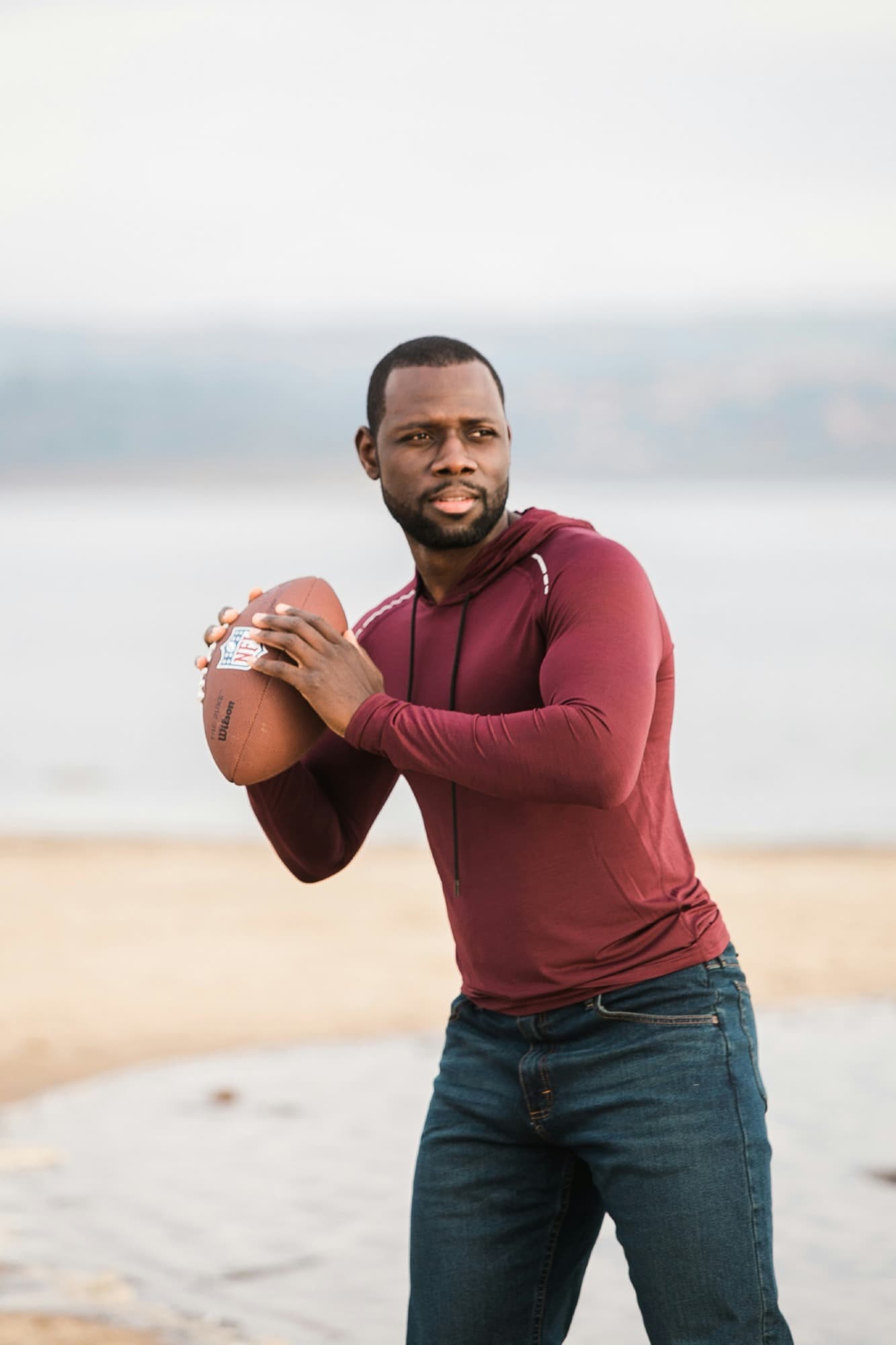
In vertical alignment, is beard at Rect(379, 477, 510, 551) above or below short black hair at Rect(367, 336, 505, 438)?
below

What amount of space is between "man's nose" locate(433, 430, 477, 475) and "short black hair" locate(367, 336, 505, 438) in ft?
0.44

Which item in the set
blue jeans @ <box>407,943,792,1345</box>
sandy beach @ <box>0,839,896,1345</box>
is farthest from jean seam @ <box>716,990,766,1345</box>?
sandy beach @ <box>0,839,896,1345</box>

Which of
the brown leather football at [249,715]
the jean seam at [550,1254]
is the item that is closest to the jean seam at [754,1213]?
the jean seam at [550,1254]

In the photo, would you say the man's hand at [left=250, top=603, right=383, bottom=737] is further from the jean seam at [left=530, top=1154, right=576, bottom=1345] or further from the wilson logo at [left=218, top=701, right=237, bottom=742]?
the jean seam at [left=530, top=1154, right=576, bottom=1345]

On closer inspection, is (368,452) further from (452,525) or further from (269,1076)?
(269,1076)

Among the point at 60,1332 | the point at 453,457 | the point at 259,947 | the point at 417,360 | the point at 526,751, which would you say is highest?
the point at 417,360

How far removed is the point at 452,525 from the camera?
2.90 meters

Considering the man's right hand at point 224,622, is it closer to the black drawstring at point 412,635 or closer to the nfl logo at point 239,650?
the nfl logo at point 239,650

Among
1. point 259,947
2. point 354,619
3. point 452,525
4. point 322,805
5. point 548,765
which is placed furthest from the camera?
point 354,619

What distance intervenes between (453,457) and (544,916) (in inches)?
31.3

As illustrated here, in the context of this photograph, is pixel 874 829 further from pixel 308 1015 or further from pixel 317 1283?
pixel 317 1283

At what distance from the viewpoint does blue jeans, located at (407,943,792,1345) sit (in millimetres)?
2574

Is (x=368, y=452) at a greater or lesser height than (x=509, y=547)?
greater

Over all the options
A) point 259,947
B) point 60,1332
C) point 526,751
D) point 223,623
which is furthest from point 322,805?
point 259,947
